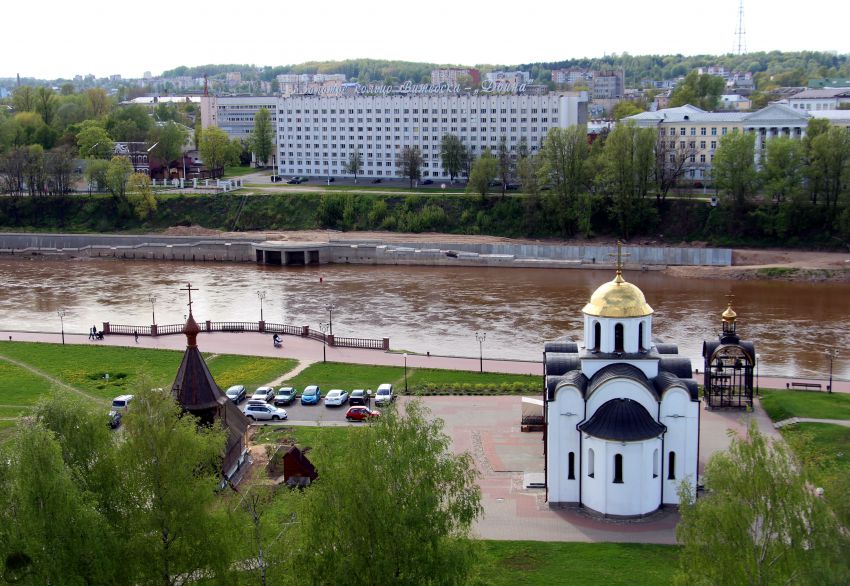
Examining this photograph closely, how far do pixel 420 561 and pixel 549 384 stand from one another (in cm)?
1198

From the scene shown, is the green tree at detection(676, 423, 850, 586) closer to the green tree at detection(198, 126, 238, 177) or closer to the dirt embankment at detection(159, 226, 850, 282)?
the dirt embankment at detection(159, 226, 850, 282)

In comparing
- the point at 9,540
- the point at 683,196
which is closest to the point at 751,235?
the point at 683,196

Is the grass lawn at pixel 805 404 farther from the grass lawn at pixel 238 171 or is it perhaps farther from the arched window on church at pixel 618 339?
the grass lawn at pixel 238 171

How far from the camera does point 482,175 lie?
94438 millimetres

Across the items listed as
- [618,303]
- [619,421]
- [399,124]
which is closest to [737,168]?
[399,124]

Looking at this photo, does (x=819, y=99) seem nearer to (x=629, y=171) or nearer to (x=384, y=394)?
(x=629, y=171)

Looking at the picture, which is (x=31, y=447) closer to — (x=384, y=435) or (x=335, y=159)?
(x=384, y=435)

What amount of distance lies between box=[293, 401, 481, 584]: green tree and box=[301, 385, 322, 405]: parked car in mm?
19501

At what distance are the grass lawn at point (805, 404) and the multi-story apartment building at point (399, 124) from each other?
6842 centimetres

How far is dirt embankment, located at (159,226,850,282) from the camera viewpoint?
71.5m

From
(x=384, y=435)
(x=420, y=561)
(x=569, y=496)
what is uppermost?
(x=384, y=435)

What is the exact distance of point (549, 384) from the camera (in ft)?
103

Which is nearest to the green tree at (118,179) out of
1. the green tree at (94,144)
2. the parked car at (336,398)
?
the green tree at (94,144)

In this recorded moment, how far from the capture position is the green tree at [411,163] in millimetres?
107062
